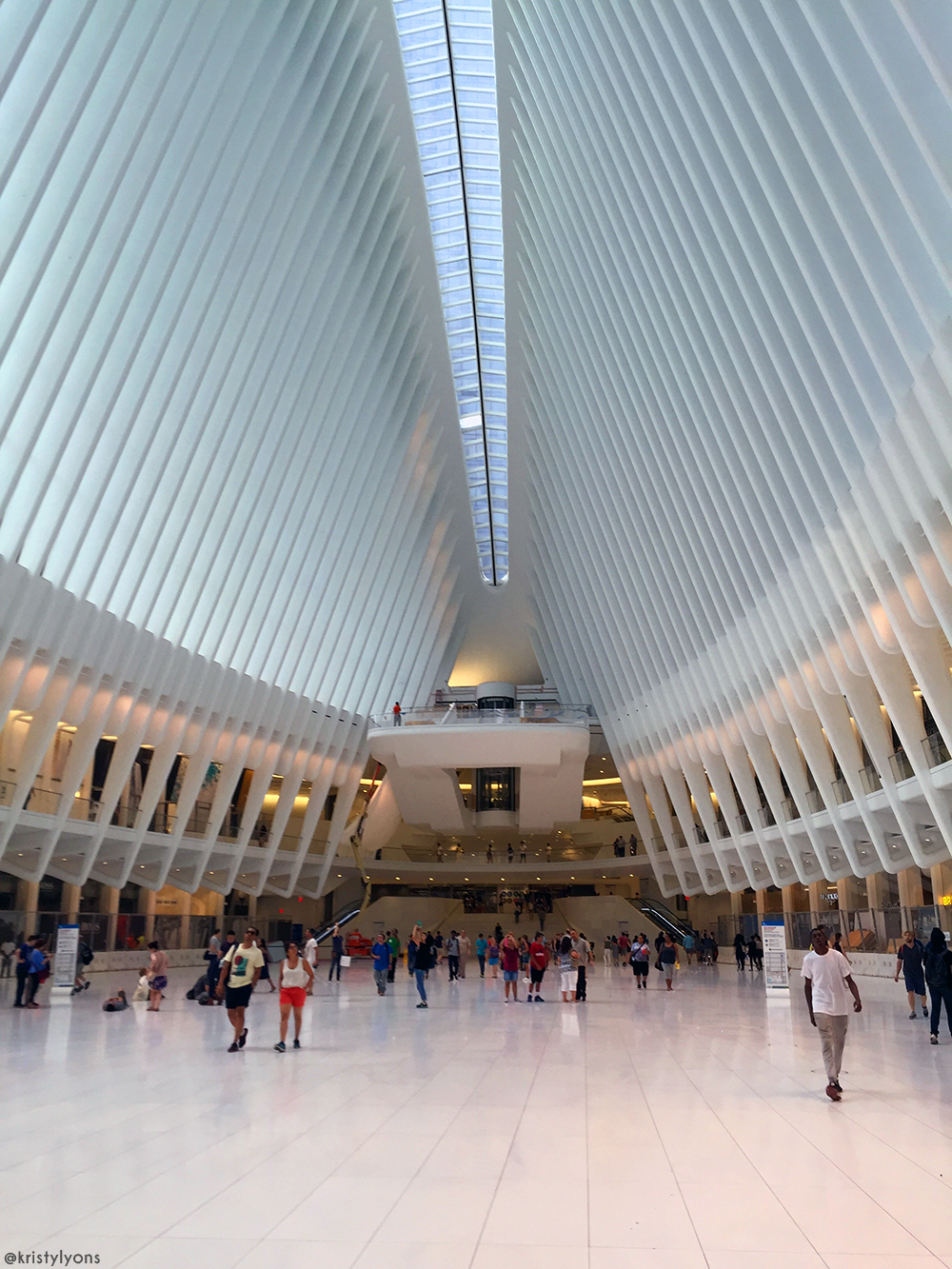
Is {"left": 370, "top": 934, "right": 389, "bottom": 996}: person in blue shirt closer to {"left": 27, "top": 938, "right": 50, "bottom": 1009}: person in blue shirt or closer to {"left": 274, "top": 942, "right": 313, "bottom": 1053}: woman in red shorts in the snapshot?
{"left": 27, "top": 938, "right": 50, "bottom": 1009}: person in blue shirt

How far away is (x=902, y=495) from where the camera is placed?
49.0ft

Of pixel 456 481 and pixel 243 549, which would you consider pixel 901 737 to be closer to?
pixel 243 549

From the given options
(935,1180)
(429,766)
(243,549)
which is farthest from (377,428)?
(935,1180)

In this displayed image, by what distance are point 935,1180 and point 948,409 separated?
10352 mm

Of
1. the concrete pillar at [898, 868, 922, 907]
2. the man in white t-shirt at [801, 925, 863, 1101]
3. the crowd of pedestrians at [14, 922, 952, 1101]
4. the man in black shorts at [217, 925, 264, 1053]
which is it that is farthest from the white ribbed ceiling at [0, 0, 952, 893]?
the man in black shorts at [217, 925, 264, 1053]

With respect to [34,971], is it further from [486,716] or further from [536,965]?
[486,716]

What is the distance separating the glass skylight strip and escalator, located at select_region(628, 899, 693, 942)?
58.8 feet

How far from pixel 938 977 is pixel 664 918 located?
2882cm

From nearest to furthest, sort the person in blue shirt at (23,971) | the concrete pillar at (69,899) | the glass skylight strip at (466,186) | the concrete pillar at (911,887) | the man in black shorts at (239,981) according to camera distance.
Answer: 1. the man in black shorts at (239,981)
2. the person in blue shirt at (23,971)
3. the glass skylight strip at (466,186)
4. the concrete pillar at (911,887)
5. the concrete pillar at (69,899)

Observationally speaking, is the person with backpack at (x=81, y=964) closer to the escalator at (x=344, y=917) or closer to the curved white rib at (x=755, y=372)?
the escalator at (x=344, y=917)

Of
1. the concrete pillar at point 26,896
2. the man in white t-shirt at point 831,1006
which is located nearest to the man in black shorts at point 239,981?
the man in white t-shirt at point 831,1006

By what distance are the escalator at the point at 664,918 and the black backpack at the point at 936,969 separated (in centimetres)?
2616

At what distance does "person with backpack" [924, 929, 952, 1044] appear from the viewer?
11.4 meters

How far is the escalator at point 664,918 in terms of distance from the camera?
37.9m
